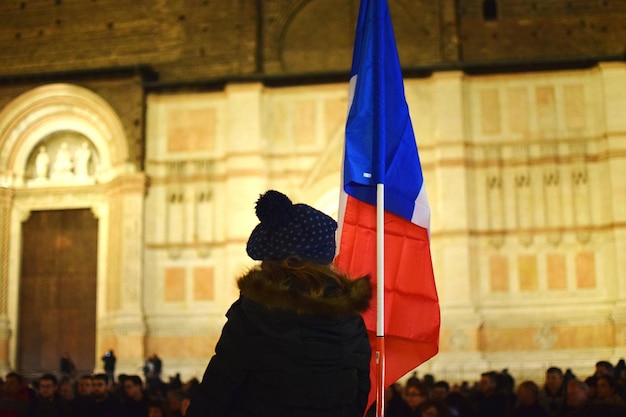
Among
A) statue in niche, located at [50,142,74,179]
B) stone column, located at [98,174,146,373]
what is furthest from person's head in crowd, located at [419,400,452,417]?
statue in niche, located at [50,142,74,179]

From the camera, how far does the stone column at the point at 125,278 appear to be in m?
17.9

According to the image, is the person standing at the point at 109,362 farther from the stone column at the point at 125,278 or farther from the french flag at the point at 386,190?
the french flag at the point at 386,190

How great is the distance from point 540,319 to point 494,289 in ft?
3.50

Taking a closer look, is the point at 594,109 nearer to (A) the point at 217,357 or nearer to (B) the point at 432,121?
(B) the point at 432,121

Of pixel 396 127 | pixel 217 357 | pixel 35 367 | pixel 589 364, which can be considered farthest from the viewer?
pixel 35 367

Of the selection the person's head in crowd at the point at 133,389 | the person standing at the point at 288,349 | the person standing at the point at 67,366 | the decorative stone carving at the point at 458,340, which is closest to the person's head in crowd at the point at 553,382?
the person's head in crowd at the point at 133,389

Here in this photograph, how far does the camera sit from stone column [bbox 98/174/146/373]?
17.9 m

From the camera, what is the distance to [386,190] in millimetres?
5320

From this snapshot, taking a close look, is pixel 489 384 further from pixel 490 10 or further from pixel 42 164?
pixel 42 164

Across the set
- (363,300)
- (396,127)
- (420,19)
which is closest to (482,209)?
(420,19)

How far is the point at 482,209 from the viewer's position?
57.5ft

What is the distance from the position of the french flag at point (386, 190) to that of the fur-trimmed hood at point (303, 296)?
2684mm

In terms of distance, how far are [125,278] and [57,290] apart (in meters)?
2.19

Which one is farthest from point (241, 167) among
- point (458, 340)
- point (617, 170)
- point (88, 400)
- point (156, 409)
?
point (156, 409)
